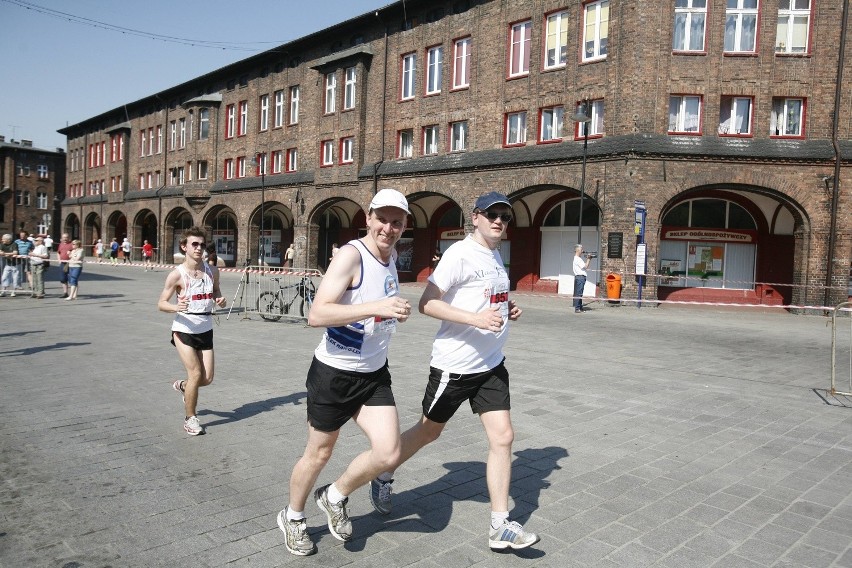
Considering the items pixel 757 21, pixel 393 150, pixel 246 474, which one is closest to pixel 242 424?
pixel 246 474

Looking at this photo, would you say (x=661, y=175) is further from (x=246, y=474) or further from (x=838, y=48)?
(x=246, y=474)

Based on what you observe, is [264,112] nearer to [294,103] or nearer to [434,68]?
[294,103]

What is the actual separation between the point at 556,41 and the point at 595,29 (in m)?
1.71

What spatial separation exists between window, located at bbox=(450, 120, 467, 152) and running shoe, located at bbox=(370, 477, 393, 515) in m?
24.5

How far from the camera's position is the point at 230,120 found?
42.0 m

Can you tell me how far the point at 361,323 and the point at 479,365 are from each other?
0.81m

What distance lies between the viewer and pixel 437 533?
3.75 m

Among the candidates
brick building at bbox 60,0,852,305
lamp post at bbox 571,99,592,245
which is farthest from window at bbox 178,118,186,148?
lamp post at bbox 571,99,592,245

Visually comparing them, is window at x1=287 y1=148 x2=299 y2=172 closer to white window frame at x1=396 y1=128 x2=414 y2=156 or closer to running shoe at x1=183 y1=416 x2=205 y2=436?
white window frame at x1=396 y1=128 x2=414 y2=156

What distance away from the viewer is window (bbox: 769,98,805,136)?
21.7 meters

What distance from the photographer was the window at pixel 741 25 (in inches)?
851

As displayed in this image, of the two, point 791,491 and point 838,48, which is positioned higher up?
point 838,48

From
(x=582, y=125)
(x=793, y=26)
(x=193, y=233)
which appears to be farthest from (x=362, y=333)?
(x=793, y=26)

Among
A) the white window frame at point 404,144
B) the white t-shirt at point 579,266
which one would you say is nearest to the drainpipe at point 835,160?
the white t-shirt at point 579,266
